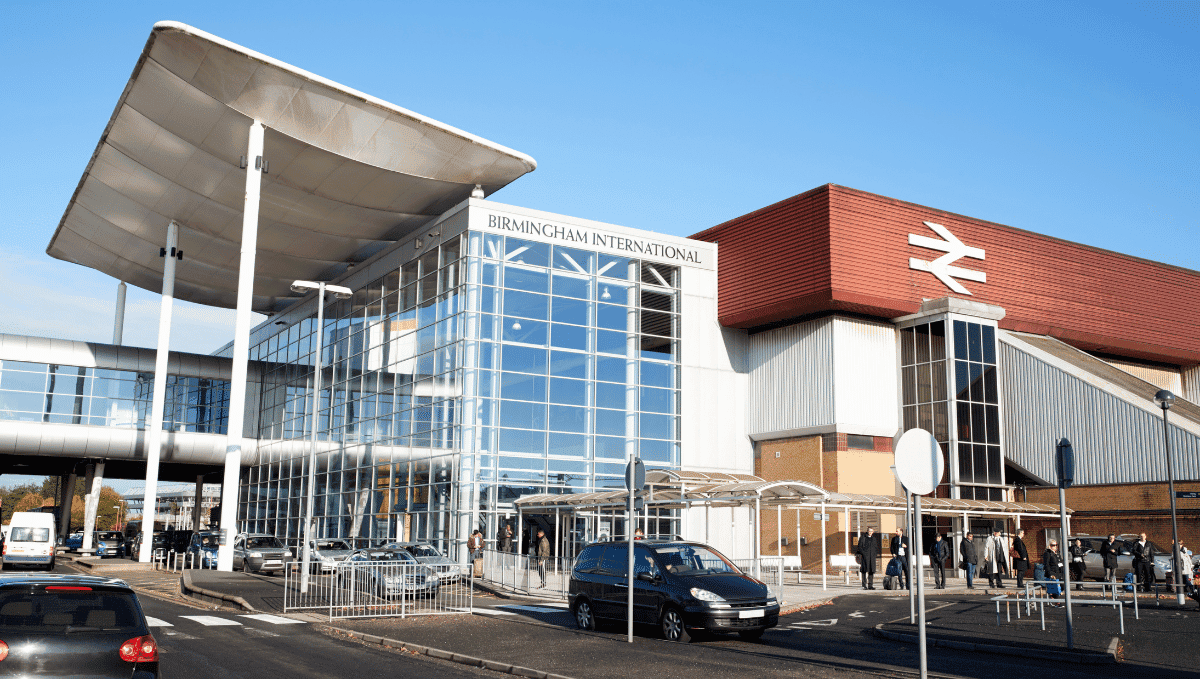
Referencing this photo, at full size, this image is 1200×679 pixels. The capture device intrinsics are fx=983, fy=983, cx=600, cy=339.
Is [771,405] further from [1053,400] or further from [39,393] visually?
[39,393]

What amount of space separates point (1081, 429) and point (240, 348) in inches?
1212

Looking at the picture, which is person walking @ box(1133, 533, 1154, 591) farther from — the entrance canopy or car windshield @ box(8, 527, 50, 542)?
car windshield @ box(8, 527, 50, 542)

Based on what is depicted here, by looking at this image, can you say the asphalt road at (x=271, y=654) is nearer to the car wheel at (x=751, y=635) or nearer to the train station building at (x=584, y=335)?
the car wheel at (x=751, y=635)

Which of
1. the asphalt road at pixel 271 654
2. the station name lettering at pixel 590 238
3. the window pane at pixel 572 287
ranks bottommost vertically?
the asphalt road at pixel 271 654

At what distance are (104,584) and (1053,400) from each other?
119 feet

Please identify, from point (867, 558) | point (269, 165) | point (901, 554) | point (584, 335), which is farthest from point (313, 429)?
point (901, 554)

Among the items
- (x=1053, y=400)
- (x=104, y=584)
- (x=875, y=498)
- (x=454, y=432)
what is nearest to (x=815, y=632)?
(x=104, y=584)

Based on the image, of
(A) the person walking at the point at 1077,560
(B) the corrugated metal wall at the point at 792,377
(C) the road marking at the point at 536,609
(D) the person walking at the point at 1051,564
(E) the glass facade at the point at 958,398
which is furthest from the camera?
(E) the glass facade at the point at 958,398

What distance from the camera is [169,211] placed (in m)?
39.8

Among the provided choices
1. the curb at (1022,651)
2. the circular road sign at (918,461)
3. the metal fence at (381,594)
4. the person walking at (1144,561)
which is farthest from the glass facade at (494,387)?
the circular road sign at (918,461)

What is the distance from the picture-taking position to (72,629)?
23.3 feet

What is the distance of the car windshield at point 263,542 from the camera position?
3500 cm

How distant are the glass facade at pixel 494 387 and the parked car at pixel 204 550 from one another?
4.70m

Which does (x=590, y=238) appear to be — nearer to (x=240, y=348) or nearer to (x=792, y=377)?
(x=792, y=377)
